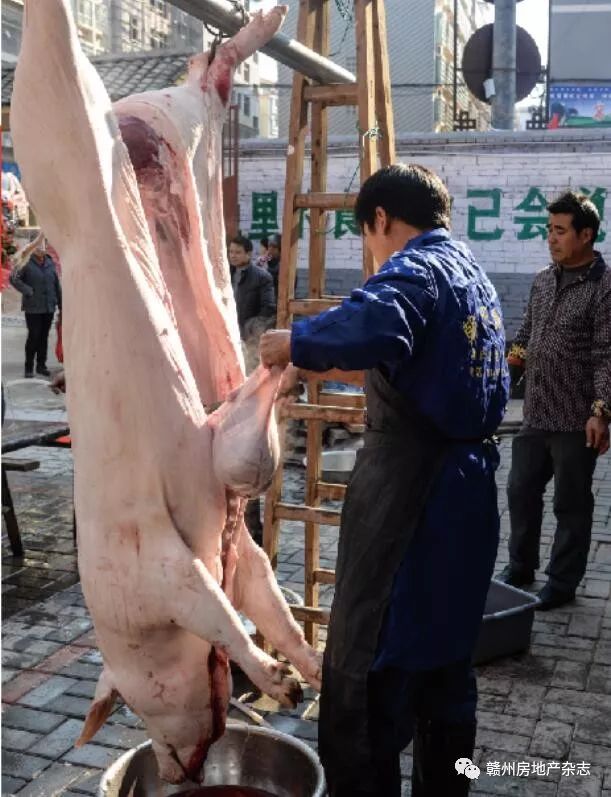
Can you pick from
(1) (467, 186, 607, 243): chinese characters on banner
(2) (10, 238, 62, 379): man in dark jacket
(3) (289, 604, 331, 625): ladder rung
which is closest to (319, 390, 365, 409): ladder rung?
(3) (289, 604, 331, 625): ladder rung

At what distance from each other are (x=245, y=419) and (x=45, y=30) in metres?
0.94

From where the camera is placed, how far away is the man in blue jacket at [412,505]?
7.80 feet

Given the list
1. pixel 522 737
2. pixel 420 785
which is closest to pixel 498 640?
pixel 522 737

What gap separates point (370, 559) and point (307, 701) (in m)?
1.74

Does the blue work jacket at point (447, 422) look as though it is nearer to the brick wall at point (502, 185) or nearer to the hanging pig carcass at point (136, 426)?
the hanging pig carcass at point (136, 426)

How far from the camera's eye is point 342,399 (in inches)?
146

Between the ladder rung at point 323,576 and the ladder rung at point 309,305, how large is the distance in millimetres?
1079

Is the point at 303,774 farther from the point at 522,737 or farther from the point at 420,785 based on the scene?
the point at 522,737

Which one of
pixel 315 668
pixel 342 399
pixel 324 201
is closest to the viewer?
pixel 315 668

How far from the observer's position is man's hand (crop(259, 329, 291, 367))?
2.20 meters

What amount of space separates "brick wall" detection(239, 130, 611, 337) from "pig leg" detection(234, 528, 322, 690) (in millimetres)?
10381

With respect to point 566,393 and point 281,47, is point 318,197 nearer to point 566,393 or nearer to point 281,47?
point 281,47

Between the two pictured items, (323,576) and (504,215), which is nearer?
(323,576)

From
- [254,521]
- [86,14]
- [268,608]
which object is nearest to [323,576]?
[254,521]
